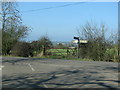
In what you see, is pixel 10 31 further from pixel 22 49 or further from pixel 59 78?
pixel 59 78

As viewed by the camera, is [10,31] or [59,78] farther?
[10,31]

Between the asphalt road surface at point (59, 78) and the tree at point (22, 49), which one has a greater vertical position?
the tree at point (22, 49)

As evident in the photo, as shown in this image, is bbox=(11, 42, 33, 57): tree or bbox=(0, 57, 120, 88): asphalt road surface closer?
bbox=(0, 57, 120, 88): asphalt road surface

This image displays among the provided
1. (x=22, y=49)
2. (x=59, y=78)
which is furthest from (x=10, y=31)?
(x=59, y=78)

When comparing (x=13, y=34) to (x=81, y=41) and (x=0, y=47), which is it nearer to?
(x=0, y=47)

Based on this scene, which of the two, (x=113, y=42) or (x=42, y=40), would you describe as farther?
(x=42, y=40)

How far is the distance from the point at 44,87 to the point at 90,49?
19.0 m

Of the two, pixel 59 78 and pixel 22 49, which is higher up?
pixel 22 49

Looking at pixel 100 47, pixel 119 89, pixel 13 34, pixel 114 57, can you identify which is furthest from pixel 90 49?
pixel 119 89

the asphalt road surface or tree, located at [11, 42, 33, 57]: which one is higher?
tree, located at [11, 42, 33, 57]

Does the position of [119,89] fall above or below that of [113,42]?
below

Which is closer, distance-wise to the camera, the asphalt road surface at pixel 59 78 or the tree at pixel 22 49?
the asphalt road surface at pixel 59 78

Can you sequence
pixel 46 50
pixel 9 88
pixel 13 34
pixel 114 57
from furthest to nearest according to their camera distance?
pixel 13 34
pixel 46 50
pixel 114 57
pixel 9 88

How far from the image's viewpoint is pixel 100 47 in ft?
85.1
